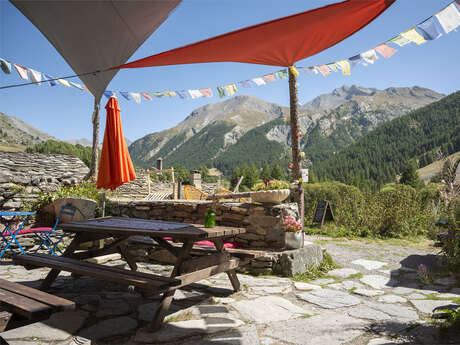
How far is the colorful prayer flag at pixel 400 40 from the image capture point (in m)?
3.39

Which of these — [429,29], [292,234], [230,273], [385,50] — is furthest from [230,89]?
[230,273]

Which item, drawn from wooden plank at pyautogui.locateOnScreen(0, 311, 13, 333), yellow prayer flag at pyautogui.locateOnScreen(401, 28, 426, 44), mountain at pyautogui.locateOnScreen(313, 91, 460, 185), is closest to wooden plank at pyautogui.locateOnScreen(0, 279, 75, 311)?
wooden plank at pyautogui.locateOnScreen(0, 311, 13, 333)

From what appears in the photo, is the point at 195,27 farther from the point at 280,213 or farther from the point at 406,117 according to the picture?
the point at 406,117

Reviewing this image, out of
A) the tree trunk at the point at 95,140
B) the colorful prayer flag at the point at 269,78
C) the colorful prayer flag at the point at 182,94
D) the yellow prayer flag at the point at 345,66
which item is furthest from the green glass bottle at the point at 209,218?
the tree trunk at the point at 95,140

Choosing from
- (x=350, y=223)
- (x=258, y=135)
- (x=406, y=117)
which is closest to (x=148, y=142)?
(x=258, y=135)

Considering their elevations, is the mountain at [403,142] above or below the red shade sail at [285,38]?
above

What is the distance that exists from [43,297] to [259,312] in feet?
5.15

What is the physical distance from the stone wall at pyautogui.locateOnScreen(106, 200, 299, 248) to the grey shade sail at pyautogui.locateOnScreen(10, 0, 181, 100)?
204 cm

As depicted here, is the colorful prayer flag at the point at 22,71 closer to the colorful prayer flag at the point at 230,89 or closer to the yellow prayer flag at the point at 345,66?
the colorful prayer flag at the point at 230,89

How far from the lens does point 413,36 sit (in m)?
3.27

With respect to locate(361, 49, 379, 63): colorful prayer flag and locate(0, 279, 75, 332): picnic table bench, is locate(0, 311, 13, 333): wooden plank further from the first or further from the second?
locate(361, 49, 379, 63): colorful prayer flag

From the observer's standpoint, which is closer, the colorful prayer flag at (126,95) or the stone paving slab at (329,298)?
the stone paving slab at (329,298)

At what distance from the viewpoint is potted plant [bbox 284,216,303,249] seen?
3.79 m

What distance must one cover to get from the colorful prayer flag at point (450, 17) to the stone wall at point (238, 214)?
8.56ft
